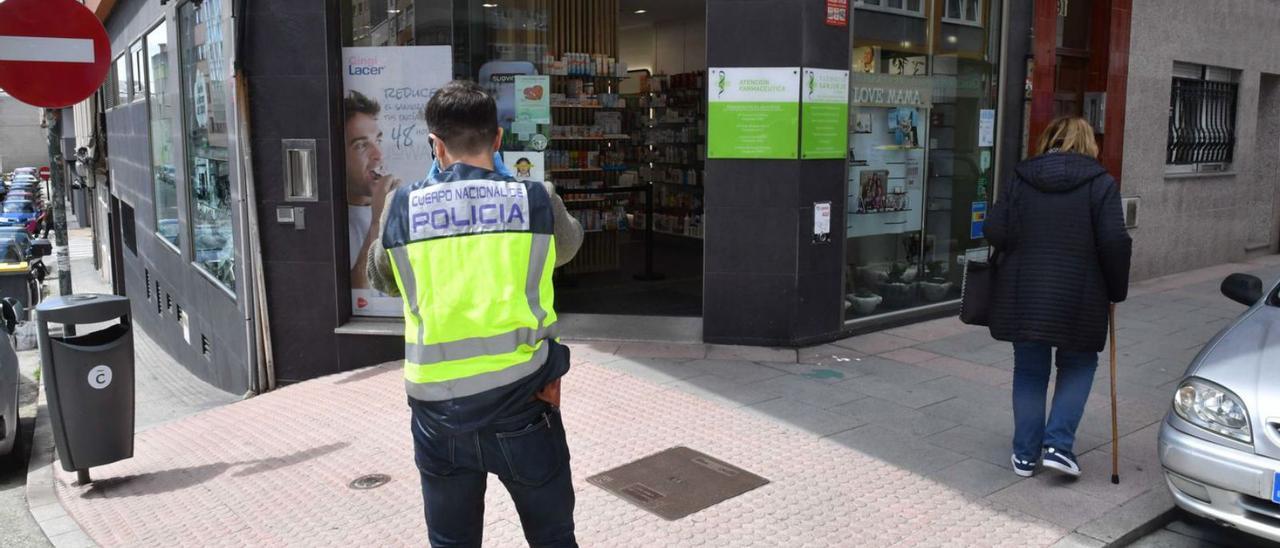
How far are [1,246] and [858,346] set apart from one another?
1612cm

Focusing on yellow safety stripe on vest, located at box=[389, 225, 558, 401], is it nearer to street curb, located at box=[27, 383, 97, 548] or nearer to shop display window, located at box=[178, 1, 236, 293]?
street curb, located at box=[27, 383, 97, 548]

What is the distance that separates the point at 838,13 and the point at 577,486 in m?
4.34

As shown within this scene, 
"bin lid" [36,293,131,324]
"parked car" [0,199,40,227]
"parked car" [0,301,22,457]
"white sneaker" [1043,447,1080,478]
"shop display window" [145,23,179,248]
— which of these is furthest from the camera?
"parked car" [0,199,40,227]

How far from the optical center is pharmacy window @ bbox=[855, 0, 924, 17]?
7988 mm

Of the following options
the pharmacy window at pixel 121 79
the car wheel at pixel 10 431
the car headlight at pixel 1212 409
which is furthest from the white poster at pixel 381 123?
the pharmacy window at pixel 121 79

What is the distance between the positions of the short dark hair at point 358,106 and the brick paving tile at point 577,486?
7.67 feet

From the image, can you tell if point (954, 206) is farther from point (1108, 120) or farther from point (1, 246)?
point (1, 246)

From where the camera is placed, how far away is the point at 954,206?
9344 millimetres

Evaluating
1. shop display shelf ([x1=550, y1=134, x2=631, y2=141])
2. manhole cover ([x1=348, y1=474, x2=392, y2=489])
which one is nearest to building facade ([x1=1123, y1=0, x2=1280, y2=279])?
shop display shelf ([x1=550, y1=134, x2=631, y2=141])

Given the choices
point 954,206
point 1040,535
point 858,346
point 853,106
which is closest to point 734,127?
point 853,106

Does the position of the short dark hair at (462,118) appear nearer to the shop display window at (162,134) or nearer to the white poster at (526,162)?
the white poster at (526,162)

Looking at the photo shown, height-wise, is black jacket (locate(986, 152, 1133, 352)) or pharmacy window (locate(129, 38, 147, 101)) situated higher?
pharmacy window (locate(129, 38, 147, 101))

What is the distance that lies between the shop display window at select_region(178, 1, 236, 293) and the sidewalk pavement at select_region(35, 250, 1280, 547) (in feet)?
8.66

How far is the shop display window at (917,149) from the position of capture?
8242 mm
